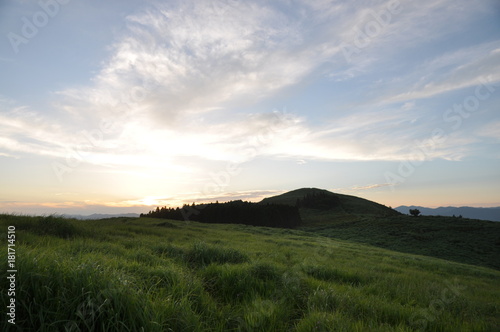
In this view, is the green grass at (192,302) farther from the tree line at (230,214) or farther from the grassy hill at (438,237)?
the tree line at (230,214)

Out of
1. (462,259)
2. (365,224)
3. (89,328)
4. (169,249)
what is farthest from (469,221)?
(89,328)

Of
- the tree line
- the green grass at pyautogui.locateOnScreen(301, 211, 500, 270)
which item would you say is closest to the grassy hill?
the green grass at pyautogui.locateOnScreen(301, 211, 500, 270)

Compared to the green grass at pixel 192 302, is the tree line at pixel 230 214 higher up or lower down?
lower down

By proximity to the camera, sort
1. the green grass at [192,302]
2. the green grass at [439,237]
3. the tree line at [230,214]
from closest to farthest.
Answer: the green grass at [192,302] → the green grass at [439,237] → the tree line at [230,214]

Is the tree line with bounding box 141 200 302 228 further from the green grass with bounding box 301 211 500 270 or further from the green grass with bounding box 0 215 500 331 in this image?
the green grass with bounding box 0 215 500 331

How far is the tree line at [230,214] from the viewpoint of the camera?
252 ft

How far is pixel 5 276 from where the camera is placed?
306 centimetres

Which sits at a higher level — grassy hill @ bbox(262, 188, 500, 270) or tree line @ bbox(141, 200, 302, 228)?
tree line @ bbox(141, 200, 302, 228)

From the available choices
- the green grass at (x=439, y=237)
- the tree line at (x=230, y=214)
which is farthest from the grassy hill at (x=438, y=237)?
the tree line at (x=230, y=214)

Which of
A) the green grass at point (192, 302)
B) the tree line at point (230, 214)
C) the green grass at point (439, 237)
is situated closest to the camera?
the green grass at point (192, 302)

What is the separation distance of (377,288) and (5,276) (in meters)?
7.55

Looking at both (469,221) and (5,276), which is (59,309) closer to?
(5,276)

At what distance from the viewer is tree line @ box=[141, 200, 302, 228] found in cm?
7669

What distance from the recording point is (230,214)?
253 feet
